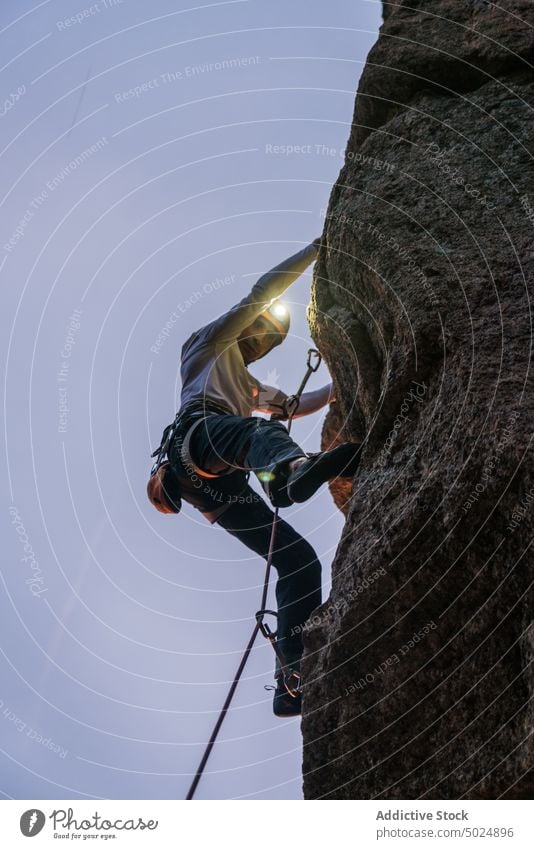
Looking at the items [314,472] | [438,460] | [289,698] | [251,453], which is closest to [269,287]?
[251,453]

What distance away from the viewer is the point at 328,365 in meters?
6.24

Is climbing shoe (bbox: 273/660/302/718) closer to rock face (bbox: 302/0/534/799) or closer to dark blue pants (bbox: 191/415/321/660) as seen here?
dark blue pants (bbox: 191/415/321/660)

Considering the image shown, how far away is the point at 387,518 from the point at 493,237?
1.89m

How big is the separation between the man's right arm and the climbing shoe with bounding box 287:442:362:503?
1997mm

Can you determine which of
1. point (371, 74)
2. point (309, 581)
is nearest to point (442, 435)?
point (309, 581)

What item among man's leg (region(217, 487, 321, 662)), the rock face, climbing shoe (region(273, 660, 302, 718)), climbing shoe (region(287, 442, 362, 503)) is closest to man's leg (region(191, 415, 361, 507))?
climbing shoe (region(287, 442, 362, 503))

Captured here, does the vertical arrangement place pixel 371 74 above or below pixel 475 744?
above

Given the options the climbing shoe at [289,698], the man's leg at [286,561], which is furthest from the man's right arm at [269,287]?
the climbing shoe at [289,698]

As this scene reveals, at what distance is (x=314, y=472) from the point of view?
4.36 m

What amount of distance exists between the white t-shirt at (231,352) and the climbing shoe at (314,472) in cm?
176

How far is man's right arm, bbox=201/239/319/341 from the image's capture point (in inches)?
240

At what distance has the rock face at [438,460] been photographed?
332 cm

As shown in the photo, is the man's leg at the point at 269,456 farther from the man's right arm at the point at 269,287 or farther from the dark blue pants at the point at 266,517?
the man's right arm at the point at 269,287

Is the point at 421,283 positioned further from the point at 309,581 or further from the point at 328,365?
the point at 309,581
